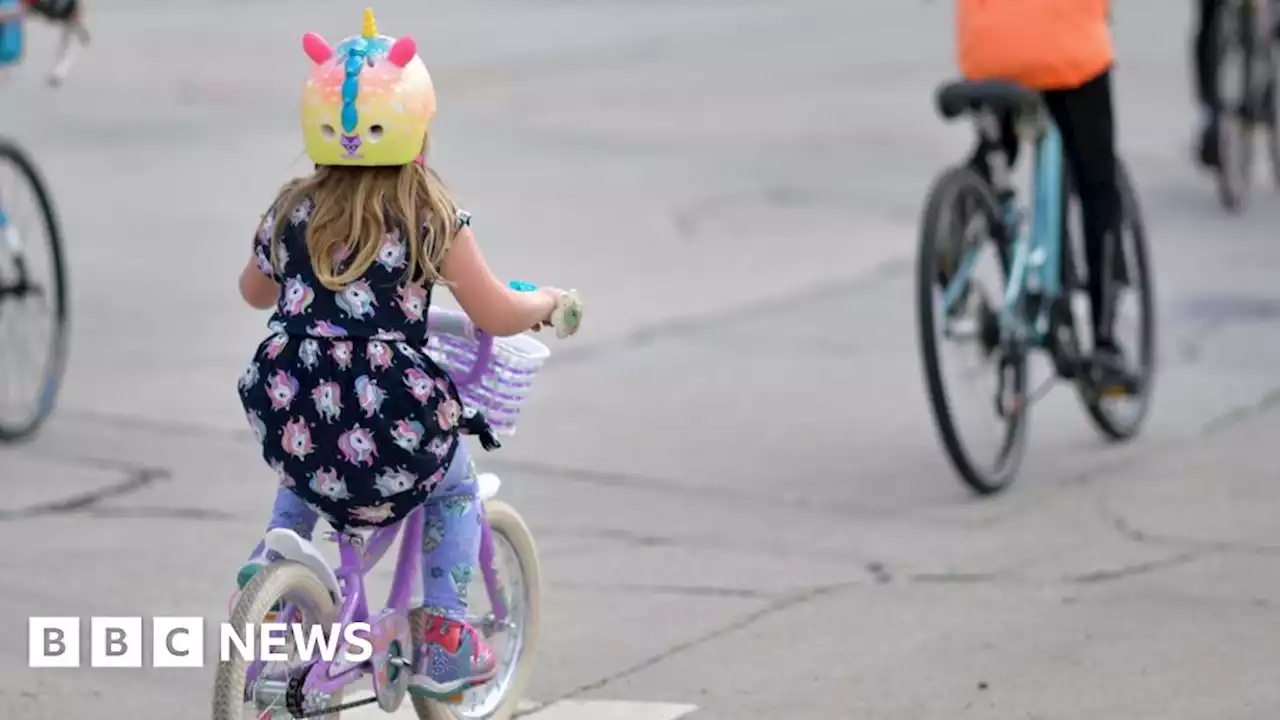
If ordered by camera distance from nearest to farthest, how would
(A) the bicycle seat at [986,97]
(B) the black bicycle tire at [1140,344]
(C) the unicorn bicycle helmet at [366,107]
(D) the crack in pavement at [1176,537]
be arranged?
(C) the unicorn bicycle helmet at [366,107]
(D) the crack in pavement at [1176,537]
(A) the bicycle seat at [986,97]
(B) the black bicycle tire at [1140,344]

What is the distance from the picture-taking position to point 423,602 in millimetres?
4848

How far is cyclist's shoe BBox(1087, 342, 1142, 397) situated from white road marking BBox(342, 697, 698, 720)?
277 cm

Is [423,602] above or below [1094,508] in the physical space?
above

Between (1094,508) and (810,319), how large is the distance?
2.96 m

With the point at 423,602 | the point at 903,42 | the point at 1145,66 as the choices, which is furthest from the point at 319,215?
the point at 903,42

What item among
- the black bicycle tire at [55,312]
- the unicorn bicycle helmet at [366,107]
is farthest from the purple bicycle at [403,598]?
the black bicycle tire at [55,312]

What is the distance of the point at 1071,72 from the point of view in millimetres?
7387

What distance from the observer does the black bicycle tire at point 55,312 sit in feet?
25.2

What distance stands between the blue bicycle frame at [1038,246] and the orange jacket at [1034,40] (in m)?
0.16

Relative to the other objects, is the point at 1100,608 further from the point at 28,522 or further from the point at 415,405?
the point at 28,522

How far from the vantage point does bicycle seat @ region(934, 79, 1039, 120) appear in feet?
23.5

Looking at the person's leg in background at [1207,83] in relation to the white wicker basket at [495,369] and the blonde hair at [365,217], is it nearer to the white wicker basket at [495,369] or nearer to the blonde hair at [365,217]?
the white wicker basket at [495,369]

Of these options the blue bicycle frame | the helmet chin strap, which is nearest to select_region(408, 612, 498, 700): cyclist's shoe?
the helmet chin strap

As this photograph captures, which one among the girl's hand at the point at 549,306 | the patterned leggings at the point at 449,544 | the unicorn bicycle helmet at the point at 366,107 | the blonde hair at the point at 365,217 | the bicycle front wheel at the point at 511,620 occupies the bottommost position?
the bicycle front wheel at the point at 511,620
